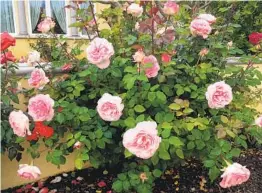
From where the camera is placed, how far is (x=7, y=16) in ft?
20.5

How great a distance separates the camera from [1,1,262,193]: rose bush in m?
1.82

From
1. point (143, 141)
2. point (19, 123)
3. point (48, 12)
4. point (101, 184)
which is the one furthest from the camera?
point (48, 12)

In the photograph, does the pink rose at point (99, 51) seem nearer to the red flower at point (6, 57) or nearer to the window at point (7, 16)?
the red flower at point (6, 57)

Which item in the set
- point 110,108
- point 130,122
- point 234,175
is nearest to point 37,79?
point 110,108

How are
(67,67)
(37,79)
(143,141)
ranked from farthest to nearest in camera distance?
(67,67)
(37,79)
(143,141)

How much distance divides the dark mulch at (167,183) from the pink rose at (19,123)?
0.70m

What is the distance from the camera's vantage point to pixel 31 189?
222cm

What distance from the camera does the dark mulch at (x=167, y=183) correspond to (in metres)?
2.29

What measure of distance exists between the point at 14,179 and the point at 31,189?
0.14m

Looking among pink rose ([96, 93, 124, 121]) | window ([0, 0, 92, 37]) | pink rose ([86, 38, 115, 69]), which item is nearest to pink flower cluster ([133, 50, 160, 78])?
pink rose ([86, 38, 115, 69])

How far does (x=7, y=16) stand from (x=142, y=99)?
17.0 ft

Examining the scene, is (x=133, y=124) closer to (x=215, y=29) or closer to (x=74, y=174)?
(x=74, y=174)

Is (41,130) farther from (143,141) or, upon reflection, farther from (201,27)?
(201,27)

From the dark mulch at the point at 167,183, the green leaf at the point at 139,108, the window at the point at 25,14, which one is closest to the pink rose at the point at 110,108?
the green leaf at the point at 139,108
